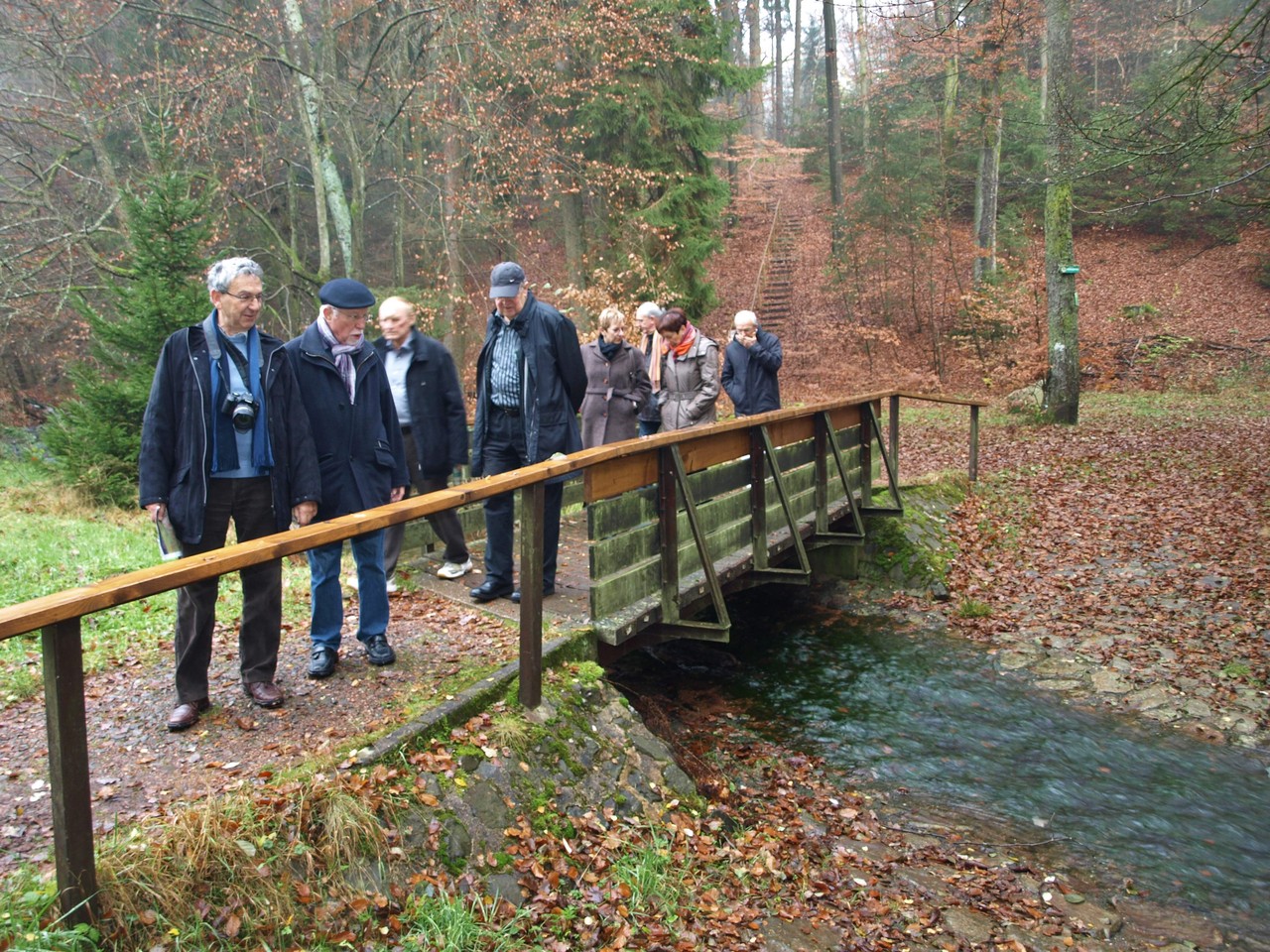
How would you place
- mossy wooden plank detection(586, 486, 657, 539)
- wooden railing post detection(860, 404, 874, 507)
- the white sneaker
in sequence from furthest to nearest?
wooden railing post detection(860, 404, 874, 507)
the white sneaker
mossy wooden plank detection(586, 486, 657, 539)

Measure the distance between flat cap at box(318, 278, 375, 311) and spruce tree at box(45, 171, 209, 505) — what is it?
775 centimetres

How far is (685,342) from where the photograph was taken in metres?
7.97

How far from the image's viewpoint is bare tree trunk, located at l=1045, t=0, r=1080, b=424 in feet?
46.6

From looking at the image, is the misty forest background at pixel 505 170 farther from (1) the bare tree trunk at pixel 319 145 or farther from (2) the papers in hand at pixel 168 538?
(2) the papers in hand at pixel 168 538

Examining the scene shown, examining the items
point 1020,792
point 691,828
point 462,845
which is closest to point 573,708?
point 691,828

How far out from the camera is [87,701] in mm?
4328

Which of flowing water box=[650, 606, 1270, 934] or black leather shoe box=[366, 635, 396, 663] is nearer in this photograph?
black leather shoe box=[366, 635, 396, 663]

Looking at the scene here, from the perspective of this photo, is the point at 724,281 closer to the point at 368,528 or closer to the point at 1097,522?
the point at 1097,522

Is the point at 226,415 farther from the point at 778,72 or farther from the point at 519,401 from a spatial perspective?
the point at 778,72

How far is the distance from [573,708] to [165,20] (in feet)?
55.4

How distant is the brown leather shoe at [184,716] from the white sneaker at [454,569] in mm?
2428

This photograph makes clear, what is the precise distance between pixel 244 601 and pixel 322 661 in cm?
61

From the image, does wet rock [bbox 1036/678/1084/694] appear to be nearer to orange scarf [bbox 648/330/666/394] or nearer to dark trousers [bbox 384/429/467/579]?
orange scarf [bbox 648/330/666/394]

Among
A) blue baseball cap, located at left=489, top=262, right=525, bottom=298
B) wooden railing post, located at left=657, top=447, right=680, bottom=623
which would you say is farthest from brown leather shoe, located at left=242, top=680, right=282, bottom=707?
blue baseball cap, located at left=489, top=262, right=525, bottom=298
